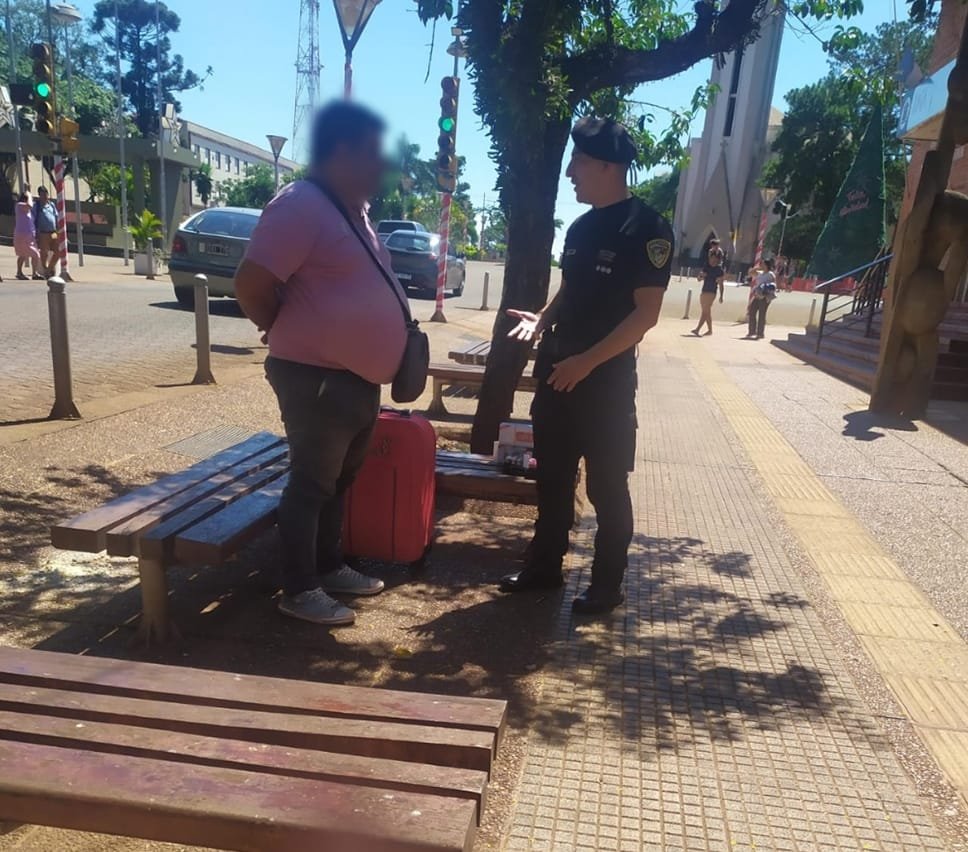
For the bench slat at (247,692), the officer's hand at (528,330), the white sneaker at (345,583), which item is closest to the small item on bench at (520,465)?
the officer's hand at (528,330)

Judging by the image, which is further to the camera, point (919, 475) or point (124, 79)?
point (124, 79)

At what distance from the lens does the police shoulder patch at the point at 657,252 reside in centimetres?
295

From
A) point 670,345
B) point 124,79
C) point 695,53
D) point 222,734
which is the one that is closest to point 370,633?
point 222,734

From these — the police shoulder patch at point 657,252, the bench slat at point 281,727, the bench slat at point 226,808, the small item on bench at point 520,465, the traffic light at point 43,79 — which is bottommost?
the small item on bench at point 520,465

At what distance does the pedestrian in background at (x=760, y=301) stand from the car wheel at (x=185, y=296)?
11.9 m

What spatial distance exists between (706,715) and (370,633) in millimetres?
1270

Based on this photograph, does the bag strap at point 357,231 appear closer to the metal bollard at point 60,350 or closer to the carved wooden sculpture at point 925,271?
the metal bollard at point 60,350

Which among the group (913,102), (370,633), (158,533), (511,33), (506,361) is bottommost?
(370,633)

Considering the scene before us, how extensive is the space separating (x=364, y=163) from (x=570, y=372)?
3.47 feet

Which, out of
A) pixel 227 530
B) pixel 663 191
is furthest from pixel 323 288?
pixel 663 191

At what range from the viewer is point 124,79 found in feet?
201

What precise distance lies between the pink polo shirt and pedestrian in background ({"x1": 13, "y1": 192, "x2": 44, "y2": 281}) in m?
16.5

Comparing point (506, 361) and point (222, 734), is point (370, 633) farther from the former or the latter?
point (506, 361)

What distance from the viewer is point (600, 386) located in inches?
124
